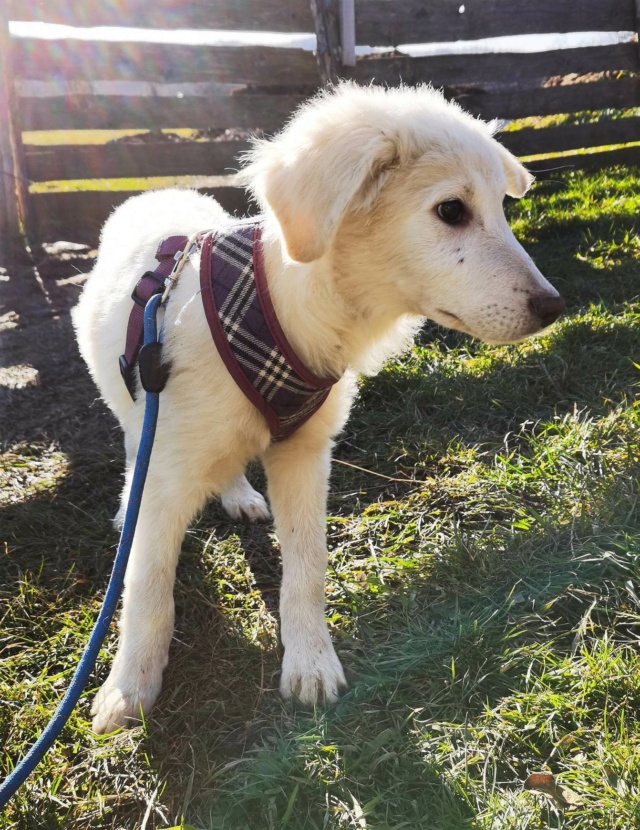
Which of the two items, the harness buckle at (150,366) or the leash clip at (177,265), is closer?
the harness buckle at (150,366)

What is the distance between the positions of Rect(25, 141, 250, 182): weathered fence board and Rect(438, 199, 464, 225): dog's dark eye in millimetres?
4123

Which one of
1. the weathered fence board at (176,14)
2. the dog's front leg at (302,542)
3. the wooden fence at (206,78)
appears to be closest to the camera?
the dog's front leg at (302,542)

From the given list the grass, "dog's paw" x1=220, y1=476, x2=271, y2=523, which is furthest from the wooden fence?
"dog's paw" x1=220, y1=476, x2=271, y2=523

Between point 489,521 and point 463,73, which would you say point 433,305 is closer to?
point 489,521

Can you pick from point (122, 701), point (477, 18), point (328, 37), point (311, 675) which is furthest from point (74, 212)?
point (311, 675)

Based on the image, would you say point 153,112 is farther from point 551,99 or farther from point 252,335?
point 252,335

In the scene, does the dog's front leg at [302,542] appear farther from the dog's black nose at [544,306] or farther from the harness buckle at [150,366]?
the dog's black nose at [544,306]

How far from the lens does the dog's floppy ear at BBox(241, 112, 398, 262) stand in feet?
5.63

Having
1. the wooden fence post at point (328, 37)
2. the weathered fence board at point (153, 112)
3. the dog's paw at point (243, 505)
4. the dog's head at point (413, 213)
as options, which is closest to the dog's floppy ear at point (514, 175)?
the dog's head at point (413, 213)

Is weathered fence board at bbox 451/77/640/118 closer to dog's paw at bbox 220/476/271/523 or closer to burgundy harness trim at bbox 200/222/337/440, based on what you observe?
dog's paw at bbox 220/476/271/523

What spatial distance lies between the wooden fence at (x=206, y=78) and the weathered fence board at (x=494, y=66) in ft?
0.04

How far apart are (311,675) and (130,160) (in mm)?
5162

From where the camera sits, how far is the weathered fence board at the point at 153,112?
573 cm

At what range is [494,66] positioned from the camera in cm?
709
